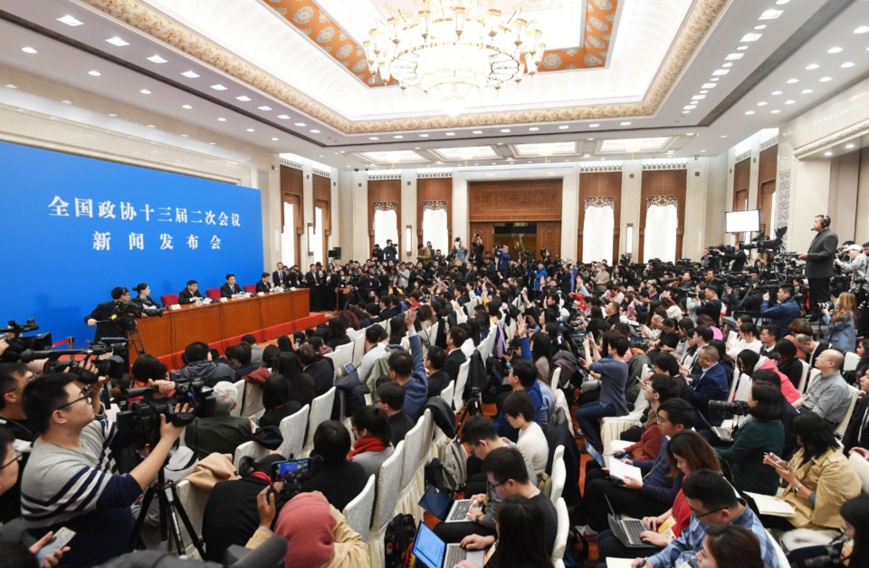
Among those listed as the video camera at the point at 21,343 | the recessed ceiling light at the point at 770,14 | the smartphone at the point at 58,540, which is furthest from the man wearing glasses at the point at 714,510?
the recessed ceiling light at the point at 770,14

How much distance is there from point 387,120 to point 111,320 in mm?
6887

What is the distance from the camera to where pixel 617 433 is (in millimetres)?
3689

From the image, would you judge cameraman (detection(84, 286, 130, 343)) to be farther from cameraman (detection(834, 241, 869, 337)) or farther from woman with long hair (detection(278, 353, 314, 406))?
cameraman (detection(834, 241, 869, 337))

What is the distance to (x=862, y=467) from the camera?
7.42ft

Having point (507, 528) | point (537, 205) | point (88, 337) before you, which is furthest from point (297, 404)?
point (537, 205)

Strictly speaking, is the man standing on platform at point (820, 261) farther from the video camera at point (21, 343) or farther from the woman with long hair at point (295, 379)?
the video camera at point (21, 343)

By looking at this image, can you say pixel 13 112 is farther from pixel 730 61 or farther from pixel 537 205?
pixel 537 205

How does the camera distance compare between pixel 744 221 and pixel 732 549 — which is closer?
pixel 732 549

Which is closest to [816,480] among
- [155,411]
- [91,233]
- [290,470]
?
[290,470]

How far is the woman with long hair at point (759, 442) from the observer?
2.56 m

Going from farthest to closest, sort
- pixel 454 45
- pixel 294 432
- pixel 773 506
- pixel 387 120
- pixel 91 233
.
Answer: pixel 387 120 < pixel 91 233 < pixel 454 45 < pixel 294 432 < pixel 773 506

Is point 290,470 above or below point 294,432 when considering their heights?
above

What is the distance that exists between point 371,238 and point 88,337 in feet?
35.0

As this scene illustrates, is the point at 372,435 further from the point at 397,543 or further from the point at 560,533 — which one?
the point at 560,533
